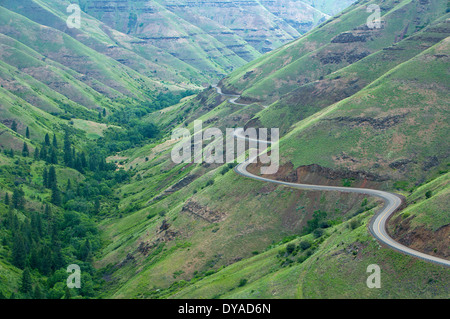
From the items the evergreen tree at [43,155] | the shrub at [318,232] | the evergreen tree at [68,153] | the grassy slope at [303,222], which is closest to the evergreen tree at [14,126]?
the evergreen tree at [68,153]

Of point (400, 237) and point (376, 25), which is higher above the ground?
point (376, 25)

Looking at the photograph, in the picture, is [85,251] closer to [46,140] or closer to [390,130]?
[390,130]

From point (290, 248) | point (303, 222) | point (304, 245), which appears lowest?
point (290, 248)

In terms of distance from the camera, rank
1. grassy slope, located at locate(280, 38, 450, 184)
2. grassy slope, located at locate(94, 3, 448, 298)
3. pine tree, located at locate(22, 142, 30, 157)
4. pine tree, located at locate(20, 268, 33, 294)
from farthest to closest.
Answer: pine tree, located at locate(22, 142, 30, 157)
grassy slope, located at locate(280, 38, 450, 184)
pine tree, located at locate(20, 268, 33, 294)
grassy slope, located at locate(94, 3, 448, 298)

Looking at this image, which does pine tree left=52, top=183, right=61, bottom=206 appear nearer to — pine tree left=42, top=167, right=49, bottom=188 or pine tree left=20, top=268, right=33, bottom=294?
pine tree left=42, top=167, right=49, bottom=188

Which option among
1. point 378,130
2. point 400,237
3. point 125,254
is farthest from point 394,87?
point 125,254

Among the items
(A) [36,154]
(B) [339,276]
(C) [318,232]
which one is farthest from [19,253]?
(A) [36,154]

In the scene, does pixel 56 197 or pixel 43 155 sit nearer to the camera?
pixel 56 197

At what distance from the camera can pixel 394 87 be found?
11831cm

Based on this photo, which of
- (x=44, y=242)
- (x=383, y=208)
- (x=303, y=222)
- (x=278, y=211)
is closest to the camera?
(x=383, y=208)

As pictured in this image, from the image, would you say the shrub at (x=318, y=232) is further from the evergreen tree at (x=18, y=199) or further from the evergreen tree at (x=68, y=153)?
the evergreen tree at (x=68, y=153)

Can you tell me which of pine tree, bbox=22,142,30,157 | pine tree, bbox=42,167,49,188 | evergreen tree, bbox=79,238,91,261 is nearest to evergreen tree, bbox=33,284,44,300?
evergreen tree, bbox=79,238,91,261
